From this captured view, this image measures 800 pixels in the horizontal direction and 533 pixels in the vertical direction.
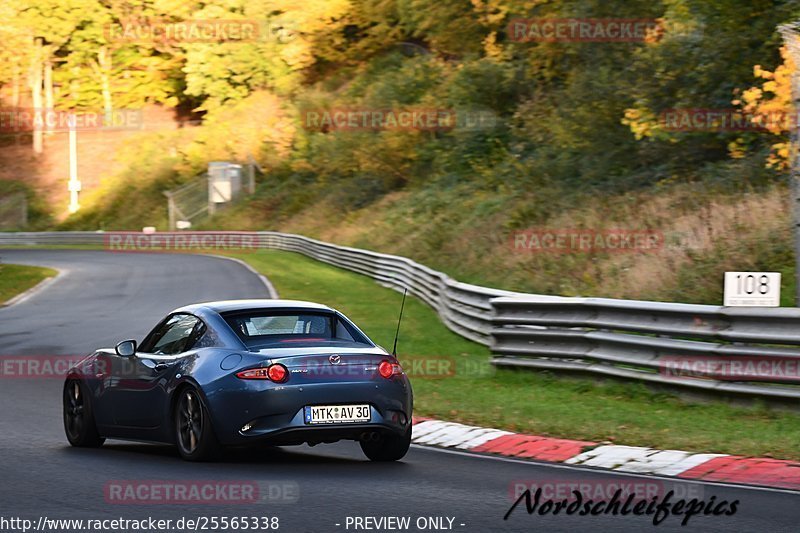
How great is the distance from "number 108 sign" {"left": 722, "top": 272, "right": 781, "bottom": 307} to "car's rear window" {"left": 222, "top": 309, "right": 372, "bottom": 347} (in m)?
3.64

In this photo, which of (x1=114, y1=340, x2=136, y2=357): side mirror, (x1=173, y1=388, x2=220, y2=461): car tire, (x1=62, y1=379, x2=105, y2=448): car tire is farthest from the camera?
(x1=62, y1=379, x2=105, y2=448): car tire

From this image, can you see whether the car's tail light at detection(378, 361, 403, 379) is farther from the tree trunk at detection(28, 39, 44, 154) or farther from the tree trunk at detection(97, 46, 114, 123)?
the tree trunk at detection(28, 39, 44, 154)

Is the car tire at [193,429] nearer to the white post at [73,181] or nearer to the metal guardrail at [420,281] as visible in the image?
the metal guardrail at [420,281]

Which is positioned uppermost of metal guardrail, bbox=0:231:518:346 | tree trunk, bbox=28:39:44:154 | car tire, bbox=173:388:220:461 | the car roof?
tree trunk, bbox=28:39:44:154

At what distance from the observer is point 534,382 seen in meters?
14.8

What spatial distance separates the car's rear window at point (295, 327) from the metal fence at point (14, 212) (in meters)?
78.7

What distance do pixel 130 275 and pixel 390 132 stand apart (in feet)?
61.9

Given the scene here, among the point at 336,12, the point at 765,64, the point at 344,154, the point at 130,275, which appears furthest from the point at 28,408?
the point at 336,12

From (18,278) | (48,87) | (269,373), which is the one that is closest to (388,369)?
(269,373)

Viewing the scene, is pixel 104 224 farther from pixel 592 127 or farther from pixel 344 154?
pixel 592 127

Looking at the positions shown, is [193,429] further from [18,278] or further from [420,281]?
[18,278]

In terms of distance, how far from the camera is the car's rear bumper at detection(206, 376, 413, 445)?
9.12 meters

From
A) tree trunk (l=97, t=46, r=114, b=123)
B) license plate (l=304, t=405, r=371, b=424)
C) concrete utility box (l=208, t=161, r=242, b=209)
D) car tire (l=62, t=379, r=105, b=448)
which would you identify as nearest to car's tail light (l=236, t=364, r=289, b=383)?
license plate (l=304, t=405, r=371, b=424)

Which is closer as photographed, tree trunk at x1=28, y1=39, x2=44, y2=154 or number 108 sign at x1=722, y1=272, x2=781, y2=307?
number 108 sign at x1=722, y1=272, x2=781, y2=307
